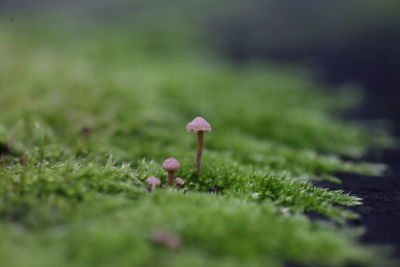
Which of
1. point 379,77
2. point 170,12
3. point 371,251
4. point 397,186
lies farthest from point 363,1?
point 371,251

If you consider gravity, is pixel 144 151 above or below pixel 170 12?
below

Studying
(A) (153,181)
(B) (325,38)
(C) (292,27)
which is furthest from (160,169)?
(C) (292,27)

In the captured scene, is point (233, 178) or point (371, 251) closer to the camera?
point (371, 251)

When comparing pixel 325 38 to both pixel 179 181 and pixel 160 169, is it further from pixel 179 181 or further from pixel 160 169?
pixel 179 181

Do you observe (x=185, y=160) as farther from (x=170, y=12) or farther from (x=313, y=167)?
(x=170, y=12)

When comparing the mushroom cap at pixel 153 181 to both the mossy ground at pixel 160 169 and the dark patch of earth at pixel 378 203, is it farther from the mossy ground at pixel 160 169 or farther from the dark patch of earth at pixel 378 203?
the dark patch of earth at pixel 378 203

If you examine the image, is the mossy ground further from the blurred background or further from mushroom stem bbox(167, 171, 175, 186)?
the blurred background
